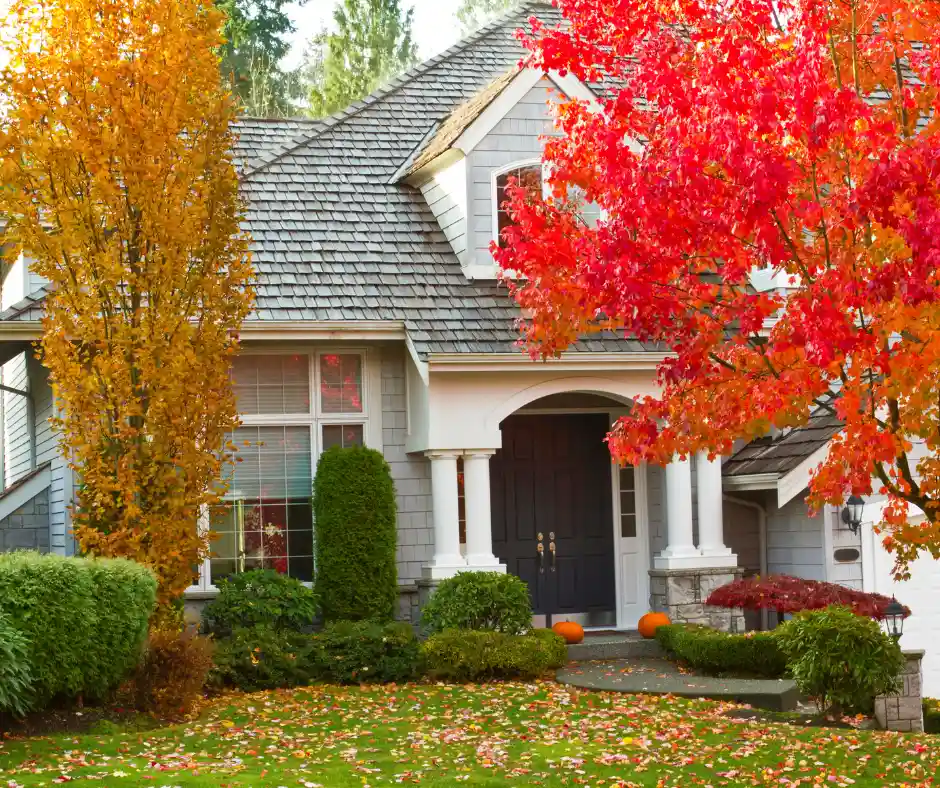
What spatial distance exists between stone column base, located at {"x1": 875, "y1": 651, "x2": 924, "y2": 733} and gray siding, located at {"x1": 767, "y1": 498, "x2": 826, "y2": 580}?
350 centimetres

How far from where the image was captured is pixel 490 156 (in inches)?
607

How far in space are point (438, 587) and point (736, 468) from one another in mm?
4104

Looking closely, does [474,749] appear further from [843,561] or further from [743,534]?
[743,534]

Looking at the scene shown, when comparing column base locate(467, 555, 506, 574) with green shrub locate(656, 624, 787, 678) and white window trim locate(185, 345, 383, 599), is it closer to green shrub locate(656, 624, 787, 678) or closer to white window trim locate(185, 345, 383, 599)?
white window trim locate(185, 345, 383, 599)

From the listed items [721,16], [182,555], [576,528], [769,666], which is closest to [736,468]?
[576,528]

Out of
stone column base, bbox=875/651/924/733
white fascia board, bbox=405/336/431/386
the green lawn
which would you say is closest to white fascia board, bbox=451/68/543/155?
white fascia board, bbox=405/336/431/386

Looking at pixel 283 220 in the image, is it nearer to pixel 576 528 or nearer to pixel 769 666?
pixel 576 528

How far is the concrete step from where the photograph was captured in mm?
14414

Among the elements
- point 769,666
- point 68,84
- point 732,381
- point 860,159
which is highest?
point 68,84

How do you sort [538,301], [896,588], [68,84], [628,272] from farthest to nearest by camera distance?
1. [896,588]
2. [68,84]
3. [538,301]
4. [628,272]

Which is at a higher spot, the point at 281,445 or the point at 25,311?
the point at 25,311

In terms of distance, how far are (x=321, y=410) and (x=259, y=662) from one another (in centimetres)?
319

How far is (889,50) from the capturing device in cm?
799

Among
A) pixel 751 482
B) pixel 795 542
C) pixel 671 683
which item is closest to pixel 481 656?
pixel 671 683
